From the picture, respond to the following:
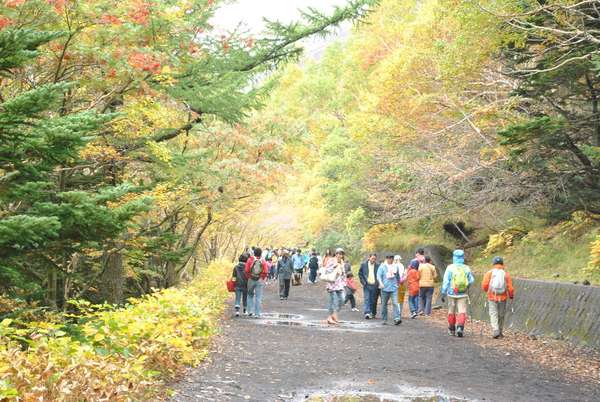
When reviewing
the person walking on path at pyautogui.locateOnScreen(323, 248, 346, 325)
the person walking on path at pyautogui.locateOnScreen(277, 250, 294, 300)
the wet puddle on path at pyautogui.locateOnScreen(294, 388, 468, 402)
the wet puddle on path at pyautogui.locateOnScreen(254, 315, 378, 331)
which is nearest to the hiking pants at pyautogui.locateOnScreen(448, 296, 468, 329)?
the wet puddle on path at pyautogui.locateOnScreen(254, 315, 378, 331)

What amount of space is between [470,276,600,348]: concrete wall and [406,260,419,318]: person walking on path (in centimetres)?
263

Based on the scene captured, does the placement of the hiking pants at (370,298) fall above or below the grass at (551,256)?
below

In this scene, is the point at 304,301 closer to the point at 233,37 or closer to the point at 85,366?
the point at 233,37

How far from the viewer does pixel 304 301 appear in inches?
1014

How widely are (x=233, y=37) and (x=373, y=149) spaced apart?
1272 centimetres

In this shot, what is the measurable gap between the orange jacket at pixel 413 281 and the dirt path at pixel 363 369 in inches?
158

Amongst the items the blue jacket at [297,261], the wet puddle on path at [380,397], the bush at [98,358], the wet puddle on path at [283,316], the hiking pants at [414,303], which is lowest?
the wet puddle on path at [283,316]

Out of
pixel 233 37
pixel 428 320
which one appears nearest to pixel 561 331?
pixel 428 320

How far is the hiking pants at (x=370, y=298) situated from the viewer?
60.3 ft

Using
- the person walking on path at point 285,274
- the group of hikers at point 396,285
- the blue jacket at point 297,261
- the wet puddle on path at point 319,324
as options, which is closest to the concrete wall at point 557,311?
the group of hikers at point 396,285

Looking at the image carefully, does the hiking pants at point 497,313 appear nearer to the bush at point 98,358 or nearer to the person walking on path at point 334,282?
the person walking on path at point 334,282

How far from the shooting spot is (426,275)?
18.7 metres

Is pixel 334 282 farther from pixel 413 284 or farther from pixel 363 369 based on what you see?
pixel 363 369

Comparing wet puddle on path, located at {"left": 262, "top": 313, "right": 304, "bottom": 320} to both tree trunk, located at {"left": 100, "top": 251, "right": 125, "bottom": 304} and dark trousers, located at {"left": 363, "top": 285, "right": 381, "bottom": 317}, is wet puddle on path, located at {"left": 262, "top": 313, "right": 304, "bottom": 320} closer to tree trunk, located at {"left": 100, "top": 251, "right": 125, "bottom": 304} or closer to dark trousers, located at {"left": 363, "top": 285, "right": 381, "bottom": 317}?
dark trousers, located at {"left": 363, "top": 285, "right": 381, "bottom": 317}
